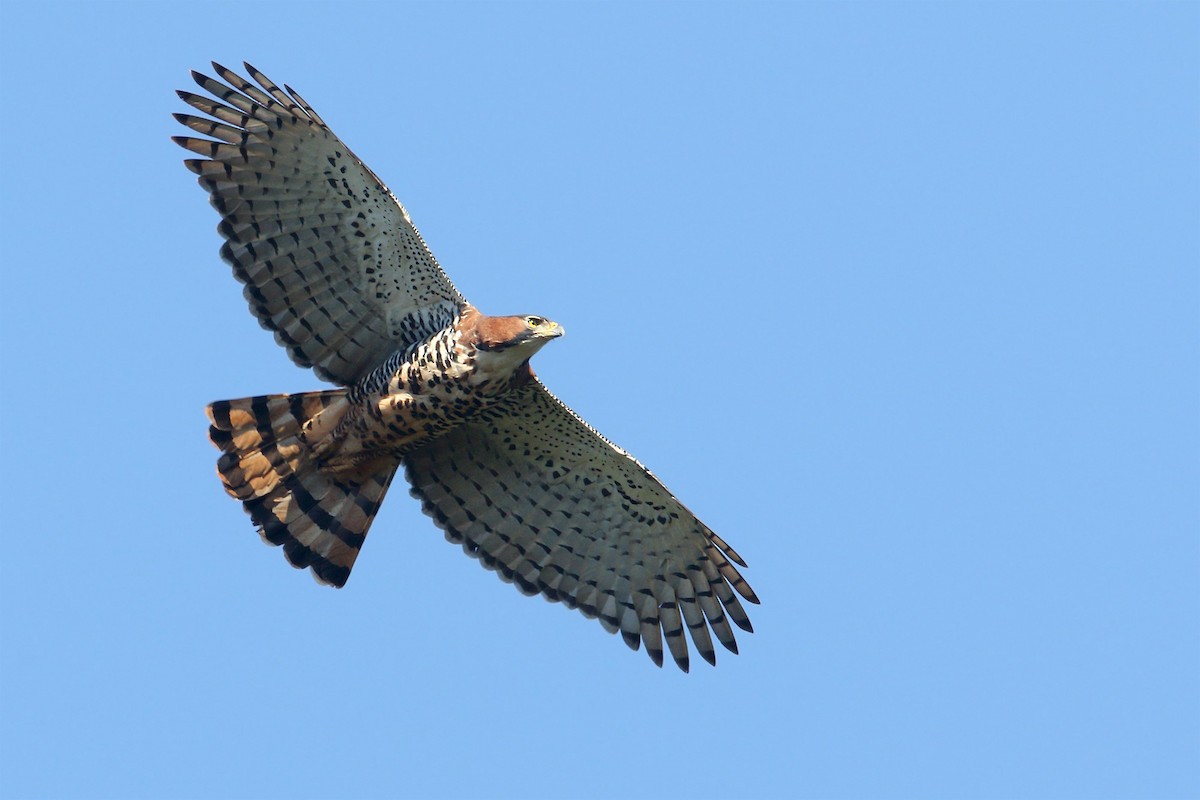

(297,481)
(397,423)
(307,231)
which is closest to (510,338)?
(397,423)

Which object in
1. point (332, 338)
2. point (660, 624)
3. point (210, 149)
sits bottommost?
point (660, 624)

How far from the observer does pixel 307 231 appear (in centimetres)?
1552

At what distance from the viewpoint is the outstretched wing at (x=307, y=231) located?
15367 millimetres

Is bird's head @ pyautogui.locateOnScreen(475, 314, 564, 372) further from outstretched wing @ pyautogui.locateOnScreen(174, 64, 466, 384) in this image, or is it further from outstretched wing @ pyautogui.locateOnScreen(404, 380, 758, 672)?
outstretched wing @ pyautogui.locateOnScreen(404, 380, 758, 672)

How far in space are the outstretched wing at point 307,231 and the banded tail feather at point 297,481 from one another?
0.38 m

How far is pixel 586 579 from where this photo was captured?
16.6 metres

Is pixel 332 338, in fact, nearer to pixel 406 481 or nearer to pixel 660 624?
pixel 406 481

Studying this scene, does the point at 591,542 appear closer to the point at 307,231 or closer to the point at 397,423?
the point at 397,423

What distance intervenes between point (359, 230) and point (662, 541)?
3.44m

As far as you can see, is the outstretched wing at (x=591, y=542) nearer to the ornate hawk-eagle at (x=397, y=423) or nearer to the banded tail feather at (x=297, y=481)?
the ornate hawk-eagle at (x=397, y=423)

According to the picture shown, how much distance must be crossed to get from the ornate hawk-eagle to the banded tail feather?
11 millimetres

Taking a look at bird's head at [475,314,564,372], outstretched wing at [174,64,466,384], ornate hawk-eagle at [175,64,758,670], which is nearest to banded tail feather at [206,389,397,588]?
ornate hawk-eagle at [175,64,758,670]

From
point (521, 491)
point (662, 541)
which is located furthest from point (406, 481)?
point (662, 541)

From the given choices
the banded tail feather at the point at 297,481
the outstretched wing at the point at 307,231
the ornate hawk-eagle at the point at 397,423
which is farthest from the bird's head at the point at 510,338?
the banded tail feather at the point at 297,481
